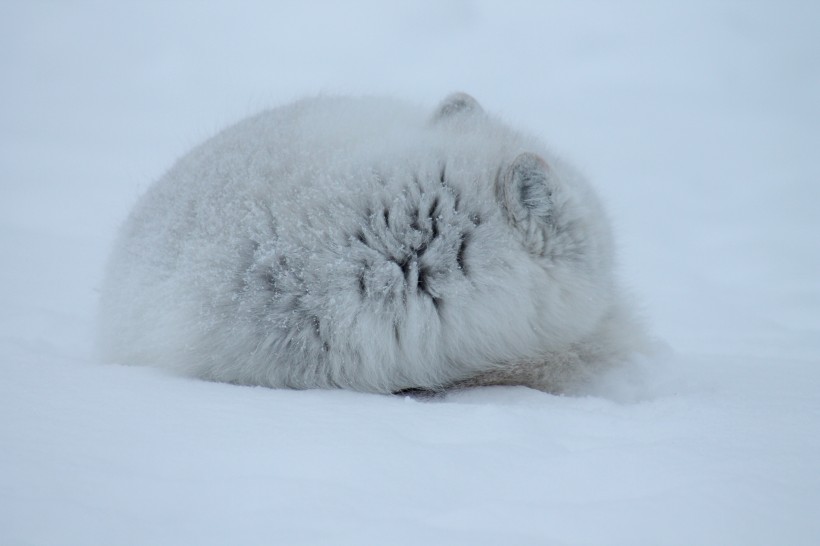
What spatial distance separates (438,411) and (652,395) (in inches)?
38.2

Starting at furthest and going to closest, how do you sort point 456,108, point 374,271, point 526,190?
1. point 456,108
2. point 526,190
3. point 374,271

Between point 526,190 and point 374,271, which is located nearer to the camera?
point 374,271

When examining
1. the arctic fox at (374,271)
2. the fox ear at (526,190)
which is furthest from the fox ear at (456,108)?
the fox ear at (526,190)

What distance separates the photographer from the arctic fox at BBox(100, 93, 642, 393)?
7.45 ft

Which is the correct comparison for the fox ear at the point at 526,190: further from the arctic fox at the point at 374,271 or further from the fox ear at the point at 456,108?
the fox ear at the point at 456,108

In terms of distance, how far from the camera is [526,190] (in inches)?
93.4

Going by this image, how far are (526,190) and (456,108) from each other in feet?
2.50

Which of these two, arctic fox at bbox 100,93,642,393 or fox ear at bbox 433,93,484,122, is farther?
fox ear at bbox 433,93,484,122

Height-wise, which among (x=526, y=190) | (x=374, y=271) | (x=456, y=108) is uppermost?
(x=456, y=108)

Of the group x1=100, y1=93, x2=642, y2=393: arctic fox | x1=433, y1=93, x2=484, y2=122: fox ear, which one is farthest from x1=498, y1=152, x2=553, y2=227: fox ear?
x1=433, y1=93, x2=484, y2=122: fox ear

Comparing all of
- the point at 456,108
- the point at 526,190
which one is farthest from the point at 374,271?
the point at 456,108

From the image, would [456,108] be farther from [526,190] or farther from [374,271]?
[374,271]

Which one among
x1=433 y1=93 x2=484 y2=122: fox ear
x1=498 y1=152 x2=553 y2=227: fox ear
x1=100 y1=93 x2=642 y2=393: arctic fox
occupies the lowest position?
x1=100 y1=93 x2=642 y2=393: arctic fox

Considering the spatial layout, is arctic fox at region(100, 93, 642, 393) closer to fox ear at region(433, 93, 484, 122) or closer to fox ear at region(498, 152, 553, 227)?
fox ear at region(498, 152, 553, 227)
